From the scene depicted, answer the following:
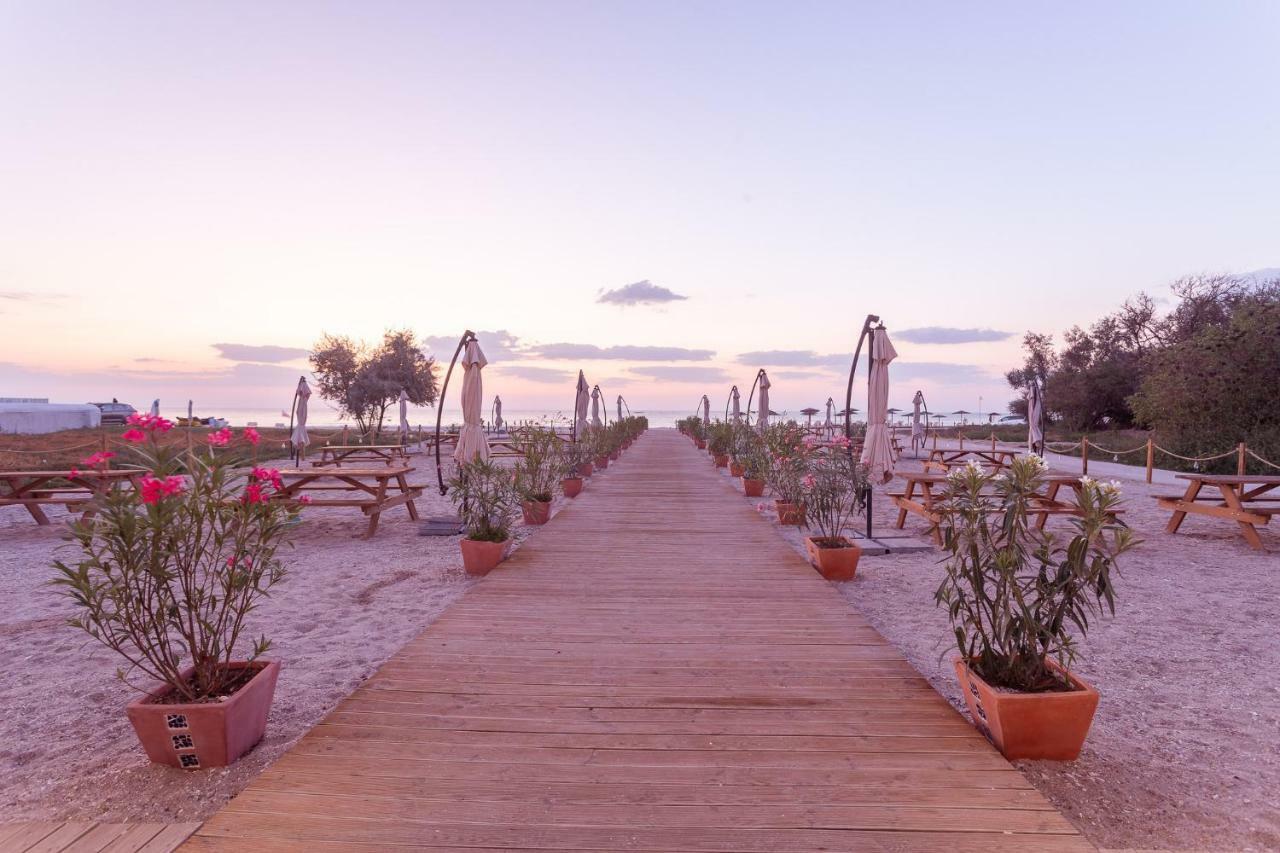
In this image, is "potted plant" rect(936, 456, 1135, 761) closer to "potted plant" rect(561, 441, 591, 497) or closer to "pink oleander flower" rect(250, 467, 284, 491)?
"pink oleander flower" rect(250, 467, 284, 491)

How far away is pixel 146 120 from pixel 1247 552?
16.0 m

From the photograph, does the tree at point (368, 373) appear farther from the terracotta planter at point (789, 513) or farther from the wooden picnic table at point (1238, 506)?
the wooden picnic table at point (1238, 506)

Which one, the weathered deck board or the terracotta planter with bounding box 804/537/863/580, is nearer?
the weathered deck board

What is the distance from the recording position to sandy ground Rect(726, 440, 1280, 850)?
82.0 inches

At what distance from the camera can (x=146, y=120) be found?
29.2 feet

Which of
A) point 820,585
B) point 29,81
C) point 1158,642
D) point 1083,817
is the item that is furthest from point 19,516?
point 1158,642

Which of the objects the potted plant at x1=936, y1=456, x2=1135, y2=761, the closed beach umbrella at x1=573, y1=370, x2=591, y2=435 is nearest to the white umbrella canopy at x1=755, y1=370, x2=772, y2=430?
the closed beach umbrella at x1=573, y1=370, x2=591, y2=435

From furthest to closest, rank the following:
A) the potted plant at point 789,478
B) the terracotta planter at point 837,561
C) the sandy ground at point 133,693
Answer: the potted plant at point 789,478 → the terracotta planter at point 837,561 → the sandy ground at point 133,693

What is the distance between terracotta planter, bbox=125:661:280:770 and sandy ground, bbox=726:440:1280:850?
2924 millimetres

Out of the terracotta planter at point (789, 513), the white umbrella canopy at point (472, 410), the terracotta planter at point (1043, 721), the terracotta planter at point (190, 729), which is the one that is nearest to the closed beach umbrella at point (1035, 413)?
the terracotta planter at point (789, 513)

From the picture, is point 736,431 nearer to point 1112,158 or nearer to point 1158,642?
point 1112,158

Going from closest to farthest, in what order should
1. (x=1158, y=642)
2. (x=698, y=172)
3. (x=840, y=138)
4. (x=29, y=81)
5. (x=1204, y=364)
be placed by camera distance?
1. (x=1158, y=642)
2. (x=29, y=81)
3. (x=840, y=138)
4. (x=698, y=172)
5. (x=1204, y=364)

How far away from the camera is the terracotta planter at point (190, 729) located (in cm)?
224

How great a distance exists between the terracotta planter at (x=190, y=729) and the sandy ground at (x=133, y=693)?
6cm
